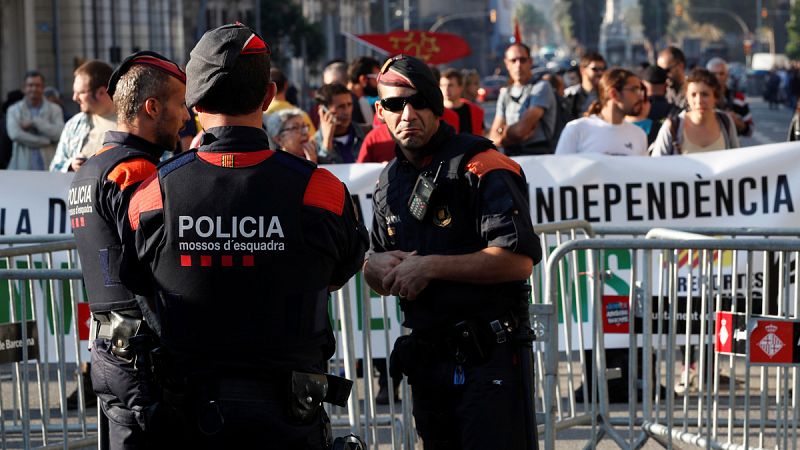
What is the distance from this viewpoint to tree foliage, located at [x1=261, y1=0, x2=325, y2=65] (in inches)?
2330

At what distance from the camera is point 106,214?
4.48 meters

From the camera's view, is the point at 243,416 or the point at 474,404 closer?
the point at 243,416

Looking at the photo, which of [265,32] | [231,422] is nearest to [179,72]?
[231,422]

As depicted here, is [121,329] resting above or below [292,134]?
below

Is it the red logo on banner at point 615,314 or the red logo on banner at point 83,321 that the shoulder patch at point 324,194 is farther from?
the red logo on banner at point 83,321

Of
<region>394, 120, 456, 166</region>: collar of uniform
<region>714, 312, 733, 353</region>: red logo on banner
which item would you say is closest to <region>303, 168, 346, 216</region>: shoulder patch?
<region>394, 120, 456, 166</region>: collar of uniform

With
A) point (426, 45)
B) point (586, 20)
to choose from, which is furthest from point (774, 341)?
point (586, 20)

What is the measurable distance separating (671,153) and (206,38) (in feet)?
21.6

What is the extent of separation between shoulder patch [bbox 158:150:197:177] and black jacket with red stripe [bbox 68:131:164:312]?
0.65 meters

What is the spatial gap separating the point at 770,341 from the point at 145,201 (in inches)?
113

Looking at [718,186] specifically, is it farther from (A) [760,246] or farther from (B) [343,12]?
(B) [343,12]

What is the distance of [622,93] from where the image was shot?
995cm

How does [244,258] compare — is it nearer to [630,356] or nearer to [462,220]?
[462,220]

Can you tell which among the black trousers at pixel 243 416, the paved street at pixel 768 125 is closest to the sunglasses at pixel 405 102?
the black trousers at pixel 243 416
